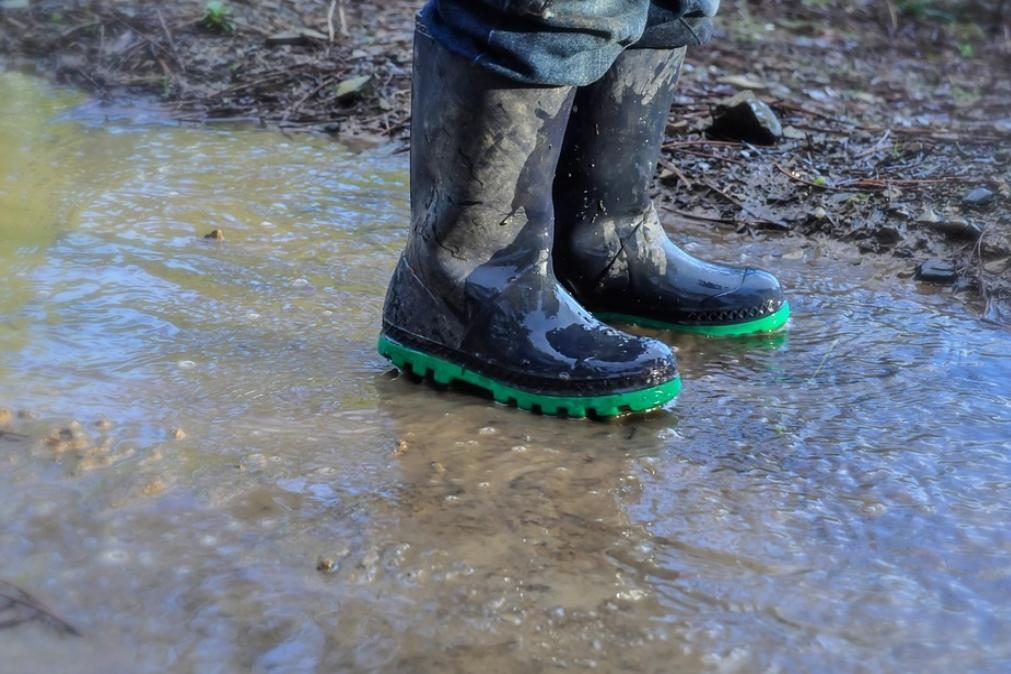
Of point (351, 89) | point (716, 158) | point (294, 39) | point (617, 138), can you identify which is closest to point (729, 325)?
point (617, 138)

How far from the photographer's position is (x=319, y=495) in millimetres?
1352

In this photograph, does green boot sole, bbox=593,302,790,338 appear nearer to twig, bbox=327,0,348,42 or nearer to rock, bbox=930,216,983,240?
rock, bbox=930,216,983,240

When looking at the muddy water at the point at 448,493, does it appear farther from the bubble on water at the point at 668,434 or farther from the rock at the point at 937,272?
the rock at the point at 937,272

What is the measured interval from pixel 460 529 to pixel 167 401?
0.54 metres

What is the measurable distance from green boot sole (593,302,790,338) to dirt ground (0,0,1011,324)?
0.45m

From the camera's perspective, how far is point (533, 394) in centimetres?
167

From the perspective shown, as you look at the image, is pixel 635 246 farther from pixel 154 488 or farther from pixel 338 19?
pixel 338 19

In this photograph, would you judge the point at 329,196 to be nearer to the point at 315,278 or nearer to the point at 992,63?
the point at 315,278

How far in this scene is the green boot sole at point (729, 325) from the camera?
2.00 m

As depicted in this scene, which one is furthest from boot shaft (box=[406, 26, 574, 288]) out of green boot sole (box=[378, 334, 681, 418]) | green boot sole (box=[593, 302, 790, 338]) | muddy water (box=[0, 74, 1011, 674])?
green boot sole (box=[593, 302, 790, 338])

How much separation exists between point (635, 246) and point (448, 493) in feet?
2.65

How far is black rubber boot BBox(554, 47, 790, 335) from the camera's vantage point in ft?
6.41

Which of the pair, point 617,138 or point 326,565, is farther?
point 617,138

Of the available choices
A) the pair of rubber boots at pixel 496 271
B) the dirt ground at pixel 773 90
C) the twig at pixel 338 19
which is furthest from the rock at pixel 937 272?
the twig at pixel 338 19
